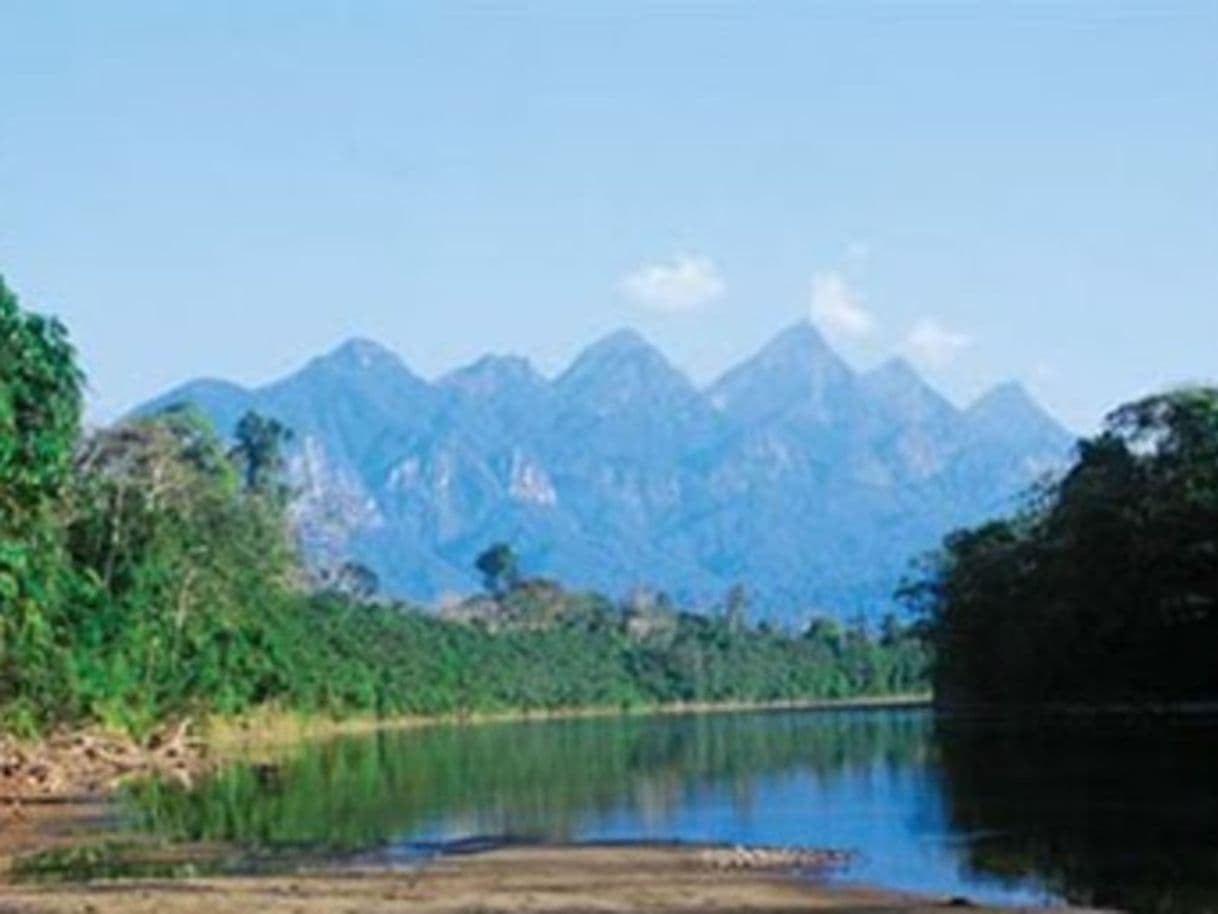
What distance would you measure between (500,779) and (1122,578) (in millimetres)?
41464

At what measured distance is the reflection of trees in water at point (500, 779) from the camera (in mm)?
53750

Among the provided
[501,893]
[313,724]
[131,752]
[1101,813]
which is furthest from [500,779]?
[313,724]

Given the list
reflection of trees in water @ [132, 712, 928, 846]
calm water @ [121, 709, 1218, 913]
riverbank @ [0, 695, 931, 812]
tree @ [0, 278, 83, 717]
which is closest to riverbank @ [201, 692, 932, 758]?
riverbank @ [0, 695, 931, 812]

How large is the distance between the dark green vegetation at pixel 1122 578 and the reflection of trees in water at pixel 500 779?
7822mm

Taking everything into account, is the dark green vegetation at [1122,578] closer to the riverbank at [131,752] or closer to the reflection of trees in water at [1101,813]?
the reflection of trees in water at [1101,813]

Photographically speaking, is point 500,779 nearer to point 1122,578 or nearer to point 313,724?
point 1122,578

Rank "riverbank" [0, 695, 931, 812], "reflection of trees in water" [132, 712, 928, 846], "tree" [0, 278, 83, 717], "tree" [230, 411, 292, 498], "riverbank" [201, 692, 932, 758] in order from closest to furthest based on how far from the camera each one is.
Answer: "reflection of trees in water" [132, 712, 928, 846] → "tree" [0, 278, 83, 717] → "riverbank" [0, 695, 931, 812] → "riverbank" [201, 692, 932, 758] → "tree" [230, 411, 292, 498]

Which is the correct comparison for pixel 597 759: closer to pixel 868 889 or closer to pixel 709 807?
pixel 709 807

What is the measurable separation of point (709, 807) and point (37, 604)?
74.7 feet

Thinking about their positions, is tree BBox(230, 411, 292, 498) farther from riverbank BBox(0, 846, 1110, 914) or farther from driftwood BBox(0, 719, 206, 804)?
riverbank BBox(0, 846, 1110, 914)

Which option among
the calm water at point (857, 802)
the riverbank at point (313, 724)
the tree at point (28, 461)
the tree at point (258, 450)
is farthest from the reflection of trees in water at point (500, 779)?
the tree at point (258, 450)

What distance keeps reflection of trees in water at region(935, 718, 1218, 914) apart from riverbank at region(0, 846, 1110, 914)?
338cm

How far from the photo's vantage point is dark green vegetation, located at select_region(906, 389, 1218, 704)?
98.9m

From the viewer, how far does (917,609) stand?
160625 mm
